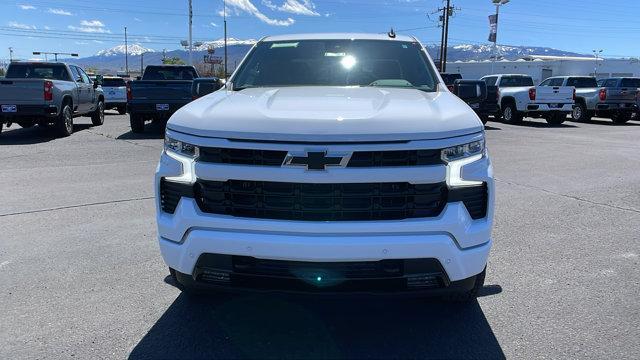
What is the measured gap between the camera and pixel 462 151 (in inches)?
115

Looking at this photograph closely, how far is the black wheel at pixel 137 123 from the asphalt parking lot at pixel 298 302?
764 cm

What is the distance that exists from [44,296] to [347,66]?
9.68 ft

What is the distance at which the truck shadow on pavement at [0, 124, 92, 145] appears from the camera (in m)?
12.9

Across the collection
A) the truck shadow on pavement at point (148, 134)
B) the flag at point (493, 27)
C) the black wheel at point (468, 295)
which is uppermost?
the flag at point (493, 27)

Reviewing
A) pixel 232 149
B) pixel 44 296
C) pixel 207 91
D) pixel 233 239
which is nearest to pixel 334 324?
pixel 233 239

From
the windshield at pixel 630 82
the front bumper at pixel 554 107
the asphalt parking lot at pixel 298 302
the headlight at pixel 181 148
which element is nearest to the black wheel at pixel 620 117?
the windshield at pixel 630 82

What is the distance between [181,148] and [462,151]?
1574 millimetres

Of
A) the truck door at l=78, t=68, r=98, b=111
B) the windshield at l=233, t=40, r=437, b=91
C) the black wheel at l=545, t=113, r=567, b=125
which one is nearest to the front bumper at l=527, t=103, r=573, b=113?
the black wheel at l=545, t=113, r=567, b=125

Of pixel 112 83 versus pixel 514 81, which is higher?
pixel 514 81

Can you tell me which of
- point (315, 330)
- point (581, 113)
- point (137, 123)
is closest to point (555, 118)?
point (581, 113)

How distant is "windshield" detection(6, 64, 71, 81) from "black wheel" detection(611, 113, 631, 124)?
67.1 ft

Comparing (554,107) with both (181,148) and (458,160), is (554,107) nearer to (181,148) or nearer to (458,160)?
(458,160)

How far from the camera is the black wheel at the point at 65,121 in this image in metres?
13.4

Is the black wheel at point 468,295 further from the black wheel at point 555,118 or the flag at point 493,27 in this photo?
the flag at point 493,27
